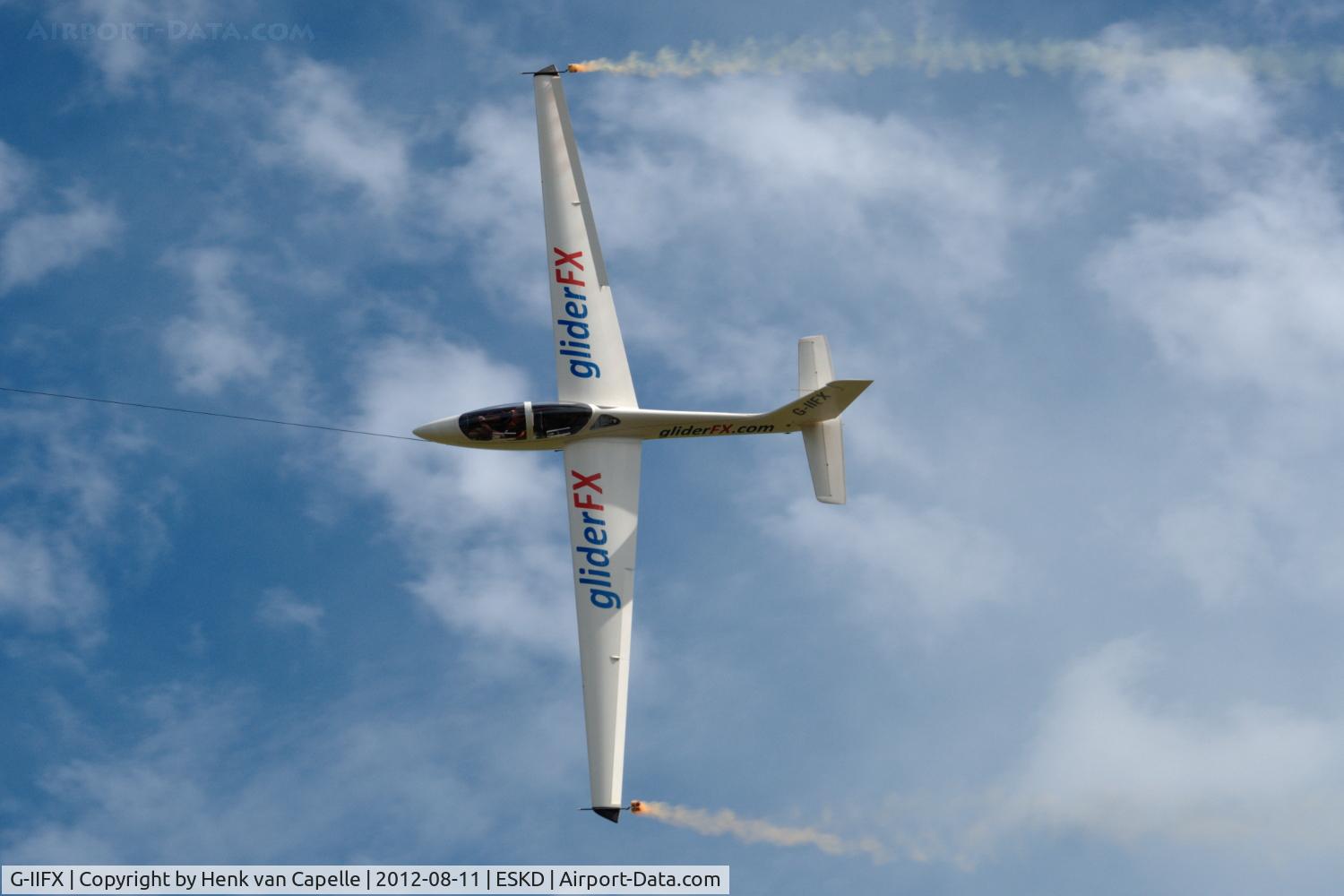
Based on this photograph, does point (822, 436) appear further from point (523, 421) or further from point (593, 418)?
point (523, 421)

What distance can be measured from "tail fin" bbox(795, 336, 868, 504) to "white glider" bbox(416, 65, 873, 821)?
1.0 inches

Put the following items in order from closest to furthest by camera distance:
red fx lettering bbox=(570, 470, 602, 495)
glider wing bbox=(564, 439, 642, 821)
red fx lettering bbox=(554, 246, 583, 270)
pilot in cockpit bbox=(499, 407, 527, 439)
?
1. glider wing bbox=(564, 439, 642, 821)
2. red fx lettering bbox=(570, 470, 602, 495)
3. pilot in cockpit bbox=(499, 407, 527, 439)
4. red fx lettering bbox=(554, 246, 583, 270)

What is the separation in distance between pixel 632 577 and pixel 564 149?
43.0 feet

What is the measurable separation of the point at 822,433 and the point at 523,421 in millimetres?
8845

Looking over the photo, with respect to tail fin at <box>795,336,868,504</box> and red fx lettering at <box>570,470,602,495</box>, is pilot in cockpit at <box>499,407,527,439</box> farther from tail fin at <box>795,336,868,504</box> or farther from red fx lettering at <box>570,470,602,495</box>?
tail fin at <box>795,336,868,504</box>

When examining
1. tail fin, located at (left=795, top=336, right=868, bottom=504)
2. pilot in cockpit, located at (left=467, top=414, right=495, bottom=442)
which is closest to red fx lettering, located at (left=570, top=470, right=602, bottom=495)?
pilot in cockpit, located at (left=467, top=414, right=495, bottom=442)

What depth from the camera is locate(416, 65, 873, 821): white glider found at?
120 ft

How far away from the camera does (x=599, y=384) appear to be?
1501 inches

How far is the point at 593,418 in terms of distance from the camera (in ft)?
123

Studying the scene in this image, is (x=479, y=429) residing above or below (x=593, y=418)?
below

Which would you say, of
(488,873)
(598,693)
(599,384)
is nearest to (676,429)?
(599,384)

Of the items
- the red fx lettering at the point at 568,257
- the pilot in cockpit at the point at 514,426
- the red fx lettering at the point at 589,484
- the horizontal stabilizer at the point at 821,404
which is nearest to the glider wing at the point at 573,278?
the red fx lettering at the point at 568,257

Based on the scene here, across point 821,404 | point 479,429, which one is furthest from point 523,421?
point 821,404

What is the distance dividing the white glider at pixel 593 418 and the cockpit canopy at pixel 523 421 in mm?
26
